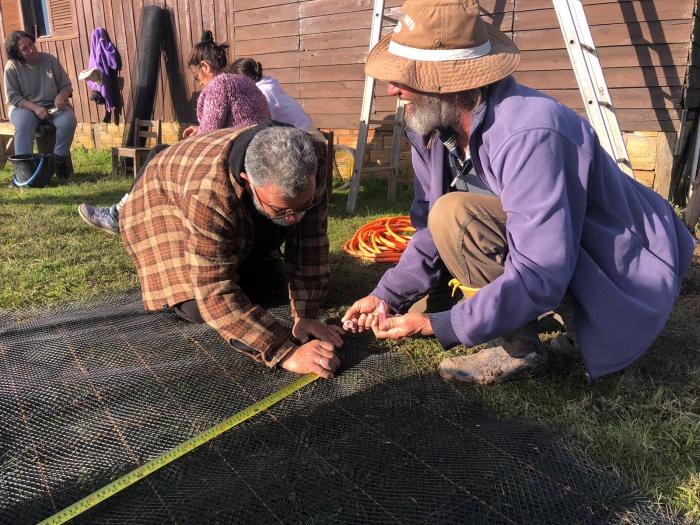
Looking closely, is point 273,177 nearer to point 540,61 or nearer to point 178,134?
point 540,61

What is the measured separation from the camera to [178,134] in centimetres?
806

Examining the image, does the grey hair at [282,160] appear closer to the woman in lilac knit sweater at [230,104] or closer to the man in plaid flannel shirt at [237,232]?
the man in plaid flannel shirt at [237,232]

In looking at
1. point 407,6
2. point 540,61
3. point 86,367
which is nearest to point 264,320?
point 86,367

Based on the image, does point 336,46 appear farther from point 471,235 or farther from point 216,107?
point 471,235

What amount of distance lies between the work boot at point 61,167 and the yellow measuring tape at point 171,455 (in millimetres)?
Result: 5841

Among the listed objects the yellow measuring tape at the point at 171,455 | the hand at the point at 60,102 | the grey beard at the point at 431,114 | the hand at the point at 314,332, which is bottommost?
the yellow measuring tape at the point at 171,455

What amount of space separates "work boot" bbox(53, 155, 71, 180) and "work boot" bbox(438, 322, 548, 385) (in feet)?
20.2

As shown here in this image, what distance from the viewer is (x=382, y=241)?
3570 mm

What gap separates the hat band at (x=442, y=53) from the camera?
1.63 metres

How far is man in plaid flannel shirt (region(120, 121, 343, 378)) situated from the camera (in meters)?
1.76

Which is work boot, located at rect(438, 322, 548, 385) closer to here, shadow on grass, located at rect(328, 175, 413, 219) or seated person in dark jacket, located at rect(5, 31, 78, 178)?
shadow on grass, located at rect(328, 175, 413, 219)

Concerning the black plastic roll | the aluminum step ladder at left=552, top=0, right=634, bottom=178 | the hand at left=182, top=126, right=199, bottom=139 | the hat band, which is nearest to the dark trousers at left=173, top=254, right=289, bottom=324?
the hat band

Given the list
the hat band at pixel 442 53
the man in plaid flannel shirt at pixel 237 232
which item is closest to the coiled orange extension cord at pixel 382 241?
the man in plaid flannel shirt at pixel 237 232

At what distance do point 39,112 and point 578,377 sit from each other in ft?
22.8
